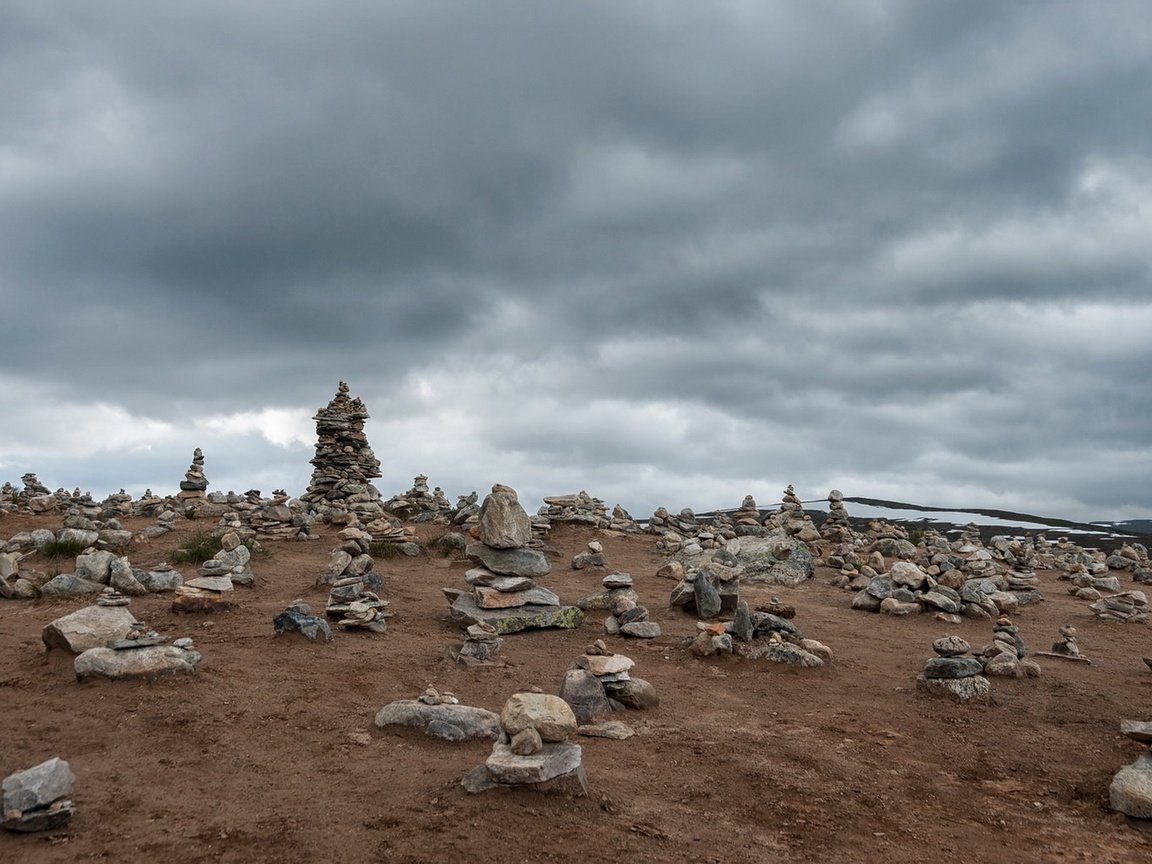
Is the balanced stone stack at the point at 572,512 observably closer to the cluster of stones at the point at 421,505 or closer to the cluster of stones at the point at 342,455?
the cluster of stones at the point at 421,505

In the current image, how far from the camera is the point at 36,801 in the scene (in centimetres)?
605

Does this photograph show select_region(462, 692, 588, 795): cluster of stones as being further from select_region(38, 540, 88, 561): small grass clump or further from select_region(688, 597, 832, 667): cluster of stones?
select_region(38, 540, 88, 561): small grass clump

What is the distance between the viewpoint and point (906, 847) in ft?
21.6

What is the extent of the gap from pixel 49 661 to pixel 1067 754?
1321cm

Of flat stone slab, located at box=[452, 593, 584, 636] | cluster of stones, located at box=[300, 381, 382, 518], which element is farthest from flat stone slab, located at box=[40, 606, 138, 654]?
cluster of stones, located at box=[300, 381, 382, 518]

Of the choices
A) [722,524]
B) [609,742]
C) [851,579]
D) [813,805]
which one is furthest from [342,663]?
[722,524]

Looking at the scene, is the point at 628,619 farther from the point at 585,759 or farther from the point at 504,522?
the point at 585,759

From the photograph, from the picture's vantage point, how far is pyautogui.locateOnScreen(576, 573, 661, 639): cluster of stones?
47.2ft

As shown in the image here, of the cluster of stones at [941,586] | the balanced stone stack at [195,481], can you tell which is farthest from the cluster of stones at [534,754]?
the balanced stone stack at [195,481]

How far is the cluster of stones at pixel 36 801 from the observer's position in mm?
5973

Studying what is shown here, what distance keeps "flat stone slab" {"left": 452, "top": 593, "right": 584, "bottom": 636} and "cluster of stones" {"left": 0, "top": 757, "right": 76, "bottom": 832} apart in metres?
8.37

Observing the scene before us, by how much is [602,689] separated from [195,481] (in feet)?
114

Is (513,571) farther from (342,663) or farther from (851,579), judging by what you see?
(851,579)

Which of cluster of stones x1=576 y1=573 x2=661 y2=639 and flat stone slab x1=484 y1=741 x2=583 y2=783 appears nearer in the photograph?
flat stone slab x1=484 y1=741 x2=583 y2=783
